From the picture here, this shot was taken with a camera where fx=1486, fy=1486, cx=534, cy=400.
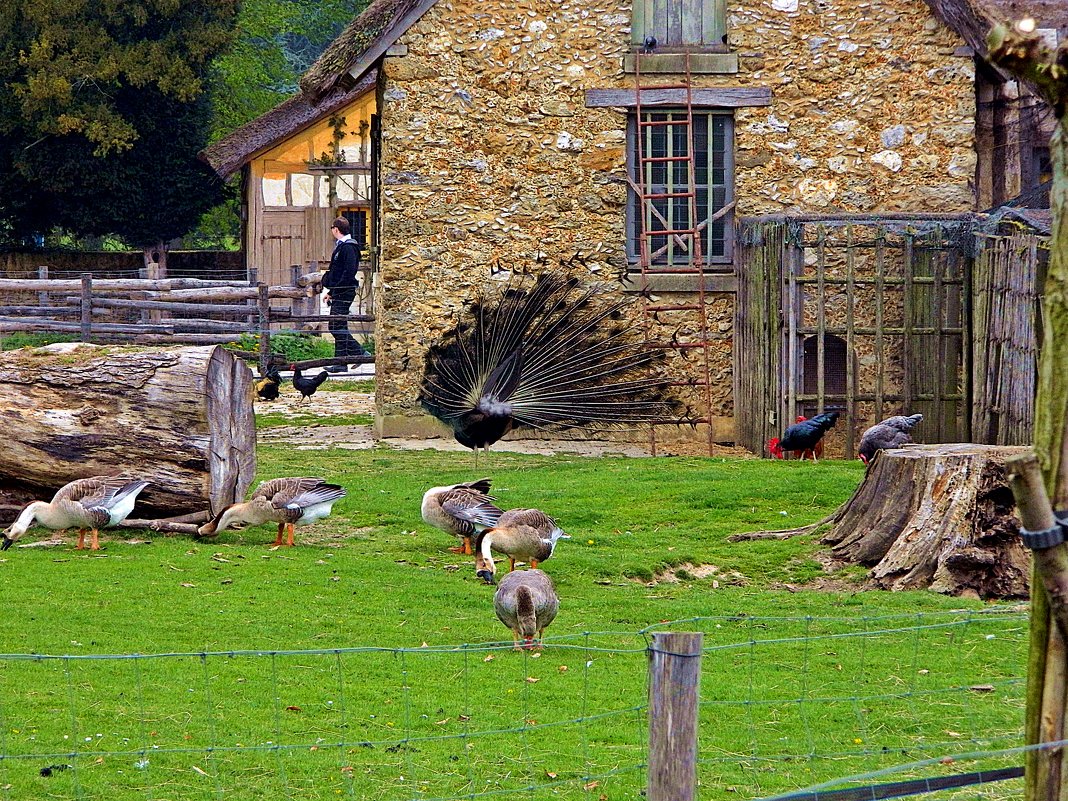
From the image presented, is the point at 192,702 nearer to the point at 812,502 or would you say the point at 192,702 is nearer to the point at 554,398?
the point at 812,502

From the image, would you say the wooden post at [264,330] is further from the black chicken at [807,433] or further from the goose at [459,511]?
the goose at [459,511]

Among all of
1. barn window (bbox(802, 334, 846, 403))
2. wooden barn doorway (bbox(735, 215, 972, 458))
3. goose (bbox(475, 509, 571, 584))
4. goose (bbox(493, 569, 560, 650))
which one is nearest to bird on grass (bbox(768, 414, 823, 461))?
wooden barn doorway (bbox(735, 215, 972, 458))

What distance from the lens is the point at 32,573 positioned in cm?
1065

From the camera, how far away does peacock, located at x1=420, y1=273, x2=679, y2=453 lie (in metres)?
17.2

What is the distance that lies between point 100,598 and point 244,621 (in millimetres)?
1190

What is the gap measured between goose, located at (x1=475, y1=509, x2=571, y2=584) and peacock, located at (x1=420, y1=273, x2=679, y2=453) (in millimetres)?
6127

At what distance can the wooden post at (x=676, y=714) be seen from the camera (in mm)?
4617

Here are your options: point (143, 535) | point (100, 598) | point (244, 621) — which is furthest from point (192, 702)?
point (143, 535)

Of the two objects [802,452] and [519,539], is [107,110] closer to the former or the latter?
[802,452]

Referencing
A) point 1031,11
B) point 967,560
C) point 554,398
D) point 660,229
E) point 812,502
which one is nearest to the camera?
point 967,560

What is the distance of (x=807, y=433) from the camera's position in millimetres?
16359

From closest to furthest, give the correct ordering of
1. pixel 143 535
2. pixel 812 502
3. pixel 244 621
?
pixel 244 621, pixel 143 535, pixel 812 502

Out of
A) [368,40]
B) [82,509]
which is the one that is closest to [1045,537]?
[82,509]

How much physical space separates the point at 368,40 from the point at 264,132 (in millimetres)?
16677
